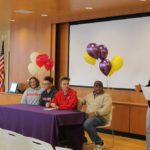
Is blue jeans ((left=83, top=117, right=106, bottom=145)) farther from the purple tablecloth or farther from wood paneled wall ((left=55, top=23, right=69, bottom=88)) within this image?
wood paneled wall ((left=55, top=23, right=69, bottom=88))

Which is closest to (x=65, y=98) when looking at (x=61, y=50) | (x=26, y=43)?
(x=61, y=50)

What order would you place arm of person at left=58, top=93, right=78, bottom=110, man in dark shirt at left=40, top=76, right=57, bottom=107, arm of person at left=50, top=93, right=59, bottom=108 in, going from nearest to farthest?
arm of person at left=58, top=93, right=78, bottom=110 → arm of person at left=50, top=93, right=59, bottom=108 → man in dark shirt at left=40, top=76, right=57, bottom=107

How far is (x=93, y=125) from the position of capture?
5.69 meters

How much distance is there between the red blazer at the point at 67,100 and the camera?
5531 millimetres

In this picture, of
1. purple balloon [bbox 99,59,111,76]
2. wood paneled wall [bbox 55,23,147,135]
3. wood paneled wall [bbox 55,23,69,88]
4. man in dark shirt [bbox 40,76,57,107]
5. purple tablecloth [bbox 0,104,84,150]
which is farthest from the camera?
wood paneled wall [bbox 55,23,69,88]

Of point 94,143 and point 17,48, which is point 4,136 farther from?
point 17,48

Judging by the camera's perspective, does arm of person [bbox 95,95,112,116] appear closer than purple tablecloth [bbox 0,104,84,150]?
No

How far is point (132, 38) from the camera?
7.08m

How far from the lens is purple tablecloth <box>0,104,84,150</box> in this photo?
5.08 meters

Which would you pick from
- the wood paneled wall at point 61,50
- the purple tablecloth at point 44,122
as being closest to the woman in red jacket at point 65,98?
the purple tablecloth at point 44,122

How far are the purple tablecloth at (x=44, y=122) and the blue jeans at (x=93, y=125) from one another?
0.20 meters

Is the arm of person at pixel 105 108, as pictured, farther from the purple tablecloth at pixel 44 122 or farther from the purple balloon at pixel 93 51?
the purple balloon at pixel 93 51

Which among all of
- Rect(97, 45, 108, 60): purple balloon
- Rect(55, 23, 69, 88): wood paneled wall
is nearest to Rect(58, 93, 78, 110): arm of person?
Rect(97, 45, 108, 60): purple balloon

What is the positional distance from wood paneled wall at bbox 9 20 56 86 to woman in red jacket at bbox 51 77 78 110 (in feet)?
9.20
